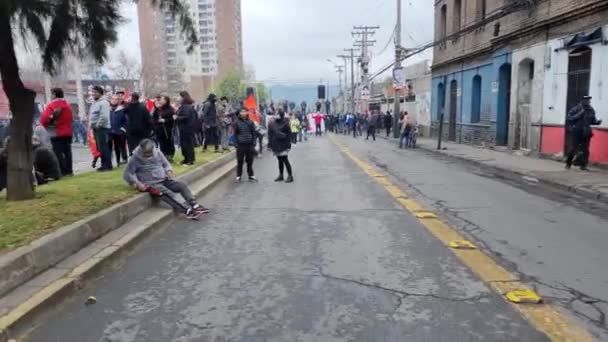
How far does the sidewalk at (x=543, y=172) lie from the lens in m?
10.2

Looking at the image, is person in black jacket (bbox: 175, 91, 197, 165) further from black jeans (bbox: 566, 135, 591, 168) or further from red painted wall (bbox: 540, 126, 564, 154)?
red painted wall (bbox: 540, 126, 564, 154)

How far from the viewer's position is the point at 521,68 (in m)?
19.0

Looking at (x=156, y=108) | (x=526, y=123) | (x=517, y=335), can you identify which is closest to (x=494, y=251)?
(x=517, y=335)

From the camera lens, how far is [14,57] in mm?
6414

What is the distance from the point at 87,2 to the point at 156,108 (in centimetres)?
659

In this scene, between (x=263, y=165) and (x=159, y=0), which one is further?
(x=263, y=165)

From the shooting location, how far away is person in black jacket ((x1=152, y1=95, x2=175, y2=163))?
479 inches

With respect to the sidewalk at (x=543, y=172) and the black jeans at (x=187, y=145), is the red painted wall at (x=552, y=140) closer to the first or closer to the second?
the sidewalk at (x=543, y=172)

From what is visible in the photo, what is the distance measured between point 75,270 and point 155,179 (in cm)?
317

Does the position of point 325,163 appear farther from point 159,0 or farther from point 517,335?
point 517,335

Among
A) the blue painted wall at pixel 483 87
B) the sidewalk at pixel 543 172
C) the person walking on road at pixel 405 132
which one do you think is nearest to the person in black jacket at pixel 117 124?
the sidewalk at pixel 543 172

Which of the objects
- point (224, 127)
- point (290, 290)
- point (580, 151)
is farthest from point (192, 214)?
point (224, 127)

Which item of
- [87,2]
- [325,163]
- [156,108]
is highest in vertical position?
[87,2]

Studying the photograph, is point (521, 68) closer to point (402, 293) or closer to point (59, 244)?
point (402, 293)
